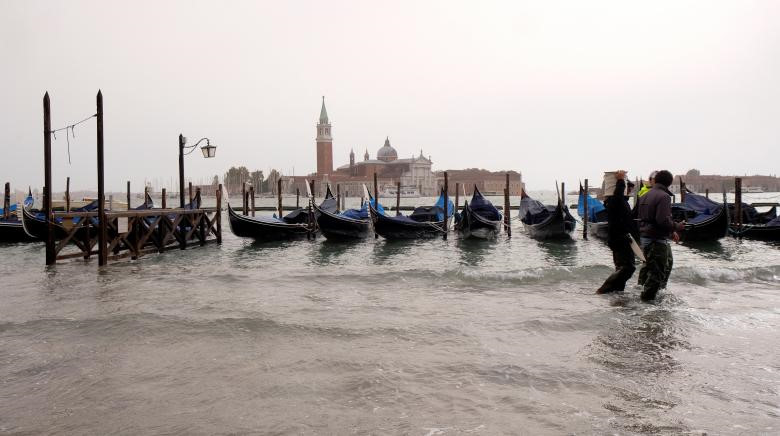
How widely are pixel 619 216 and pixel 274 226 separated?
32.8 feet

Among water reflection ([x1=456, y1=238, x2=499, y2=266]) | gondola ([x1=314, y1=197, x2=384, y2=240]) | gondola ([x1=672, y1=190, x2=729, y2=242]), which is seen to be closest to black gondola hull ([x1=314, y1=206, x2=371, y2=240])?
gondola ([x1=314, y1=197, x2=384, y2=240])

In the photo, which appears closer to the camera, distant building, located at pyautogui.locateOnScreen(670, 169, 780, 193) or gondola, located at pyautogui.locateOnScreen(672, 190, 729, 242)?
gondola, located at pyautogui.locateOnScreen(672, 190, 729, 242)

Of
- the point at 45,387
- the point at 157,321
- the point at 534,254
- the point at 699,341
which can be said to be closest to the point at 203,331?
the point at 157,321

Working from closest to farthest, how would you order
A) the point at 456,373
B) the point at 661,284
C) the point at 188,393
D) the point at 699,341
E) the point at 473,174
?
the point at 188,393 < the point at 456,373 < the point at 699,341 < the point at 661,284 < the point at 473,174

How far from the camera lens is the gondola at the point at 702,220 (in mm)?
12078

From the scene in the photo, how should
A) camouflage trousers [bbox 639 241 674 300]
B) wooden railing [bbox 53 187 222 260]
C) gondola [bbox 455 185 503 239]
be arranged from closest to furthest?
camouflage trousers [bbox 639 241 674 300], wooden railing [bbox 53 187 222 260], gondola [bbox 455 185 503 239]

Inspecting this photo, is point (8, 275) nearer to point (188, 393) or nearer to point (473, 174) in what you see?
point (188, 393)

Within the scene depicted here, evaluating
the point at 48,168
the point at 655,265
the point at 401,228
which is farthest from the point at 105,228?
the point at 655,265

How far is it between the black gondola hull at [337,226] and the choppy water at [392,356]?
21.1 feet

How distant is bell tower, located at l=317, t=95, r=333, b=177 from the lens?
317 ft

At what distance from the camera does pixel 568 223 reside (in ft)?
46.5

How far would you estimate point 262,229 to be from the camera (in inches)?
529

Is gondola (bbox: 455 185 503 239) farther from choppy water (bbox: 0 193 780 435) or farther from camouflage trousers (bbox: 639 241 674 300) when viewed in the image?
camouflage trousers (bbox: 639 241 674 300)

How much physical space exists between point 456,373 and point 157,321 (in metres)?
2.77
